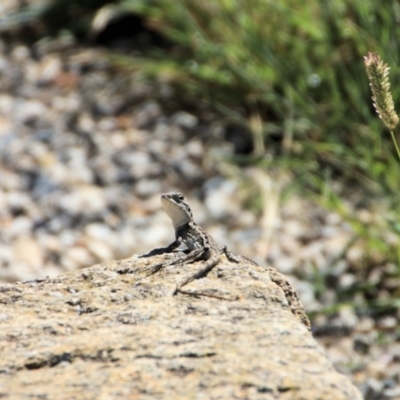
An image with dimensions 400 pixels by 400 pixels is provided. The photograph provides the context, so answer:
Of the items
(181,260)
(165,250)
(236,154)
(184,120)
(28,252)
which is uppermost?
(181,260)

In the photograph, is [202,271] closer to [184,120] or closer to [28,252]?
[28,252]

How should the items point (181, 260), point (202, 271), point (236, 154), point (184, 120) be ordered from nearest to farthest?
1. point (202, 271)
2. point (181, 260)
3. point (236, 154)
4. point (184, 120)

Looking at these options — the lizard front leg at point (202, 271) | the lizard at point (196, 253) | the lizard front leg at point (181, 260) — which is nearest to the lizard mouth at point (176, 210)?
the lizard at point (196, 253)

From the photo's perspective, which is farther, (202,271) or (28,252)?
(28,252)

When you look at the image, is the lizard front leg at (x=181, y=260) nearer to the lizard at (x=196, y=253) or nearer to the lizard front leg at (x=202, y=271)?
the lizard at (x=196, y=253)

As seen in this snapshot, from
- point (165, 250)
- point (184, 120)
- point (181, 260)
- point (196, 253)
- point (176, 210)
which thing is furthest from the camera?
point (184, 120)

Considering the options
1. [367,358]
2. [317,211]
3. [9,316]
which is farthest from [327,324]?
[9,316]

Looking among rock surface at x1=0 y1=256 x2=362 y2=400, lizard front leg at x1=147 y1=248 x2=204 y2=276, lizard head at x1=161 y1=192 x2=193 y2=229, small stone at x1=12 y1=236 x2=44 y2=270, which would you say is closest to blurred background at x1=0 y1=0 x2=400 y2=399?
small stone at x1=12 y1=236 x2=44 y2=270

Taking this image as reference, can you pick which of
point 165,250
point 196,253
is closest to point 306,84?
point 165,250
